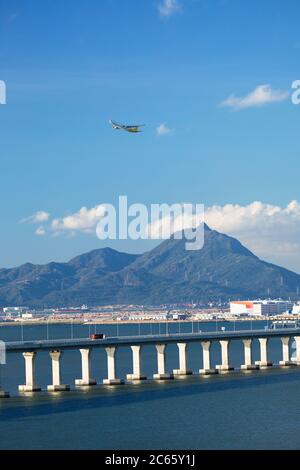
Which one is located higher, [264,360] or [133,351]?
[133,351]

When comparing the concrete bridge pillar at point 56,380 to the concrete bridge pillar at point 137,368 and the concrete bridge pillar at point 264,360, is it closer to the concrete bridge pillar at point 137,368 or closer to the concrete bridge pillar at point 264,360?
the concrete bridge pillar at point 137,368

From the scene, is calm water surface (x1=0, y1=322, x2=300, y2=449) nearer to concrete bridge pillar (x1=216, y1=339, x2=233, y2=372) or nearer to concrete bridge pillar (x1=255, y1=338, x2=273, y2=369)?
concrete bridge pillar (x1=216, y1=339, x2=233, y2=372)

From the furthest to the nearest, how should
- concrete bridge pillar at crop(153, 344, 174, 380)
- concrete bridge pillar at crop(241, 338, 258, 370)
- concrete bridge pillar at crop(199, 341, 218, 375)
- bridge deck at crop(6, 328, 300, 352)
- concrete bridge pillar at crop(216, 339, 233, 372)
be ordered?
concrete bridge pillar at crop(241, 338, 258, 370) < concrete bridge pillar at crop(216, 339, 233, 372) < concrete bridge pillar at crop(199, 341, 218, 375) < concrete bridge pillar at crop(153, 344, 174, 380) < bridge deck at crop(6, 328, 300, 352)

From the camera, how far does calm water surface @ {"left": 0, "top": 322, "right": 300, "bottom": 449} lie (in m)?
68.8

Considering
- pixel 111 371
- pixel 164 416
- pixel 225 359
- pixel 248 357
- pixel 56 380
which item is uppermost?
pixel 248 357

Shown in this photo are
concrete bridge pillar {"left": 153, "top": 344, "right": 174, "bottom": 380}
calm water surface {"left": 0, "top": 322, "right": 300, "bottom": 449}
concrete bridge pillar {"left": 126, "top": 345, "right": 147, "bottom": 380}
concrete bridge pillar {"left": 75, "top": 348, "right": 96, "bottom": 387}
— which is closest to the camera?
calm water surface {"left": 0, "top": 322, "right": 300, "bottom": 449}

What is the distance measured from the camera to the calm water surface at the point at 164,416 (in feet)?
226

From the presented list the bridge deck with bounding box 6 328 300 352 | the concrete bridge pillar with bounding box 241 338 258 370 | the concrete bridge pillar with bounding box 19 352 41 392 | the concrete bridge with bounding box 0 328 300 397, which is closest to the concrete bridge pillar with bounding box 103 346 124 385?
the concrete bridge with bounding box 0 328 300 397

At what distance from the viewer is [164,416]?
7969 centimetres

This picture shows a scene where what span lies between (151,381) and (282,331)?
1242 inches

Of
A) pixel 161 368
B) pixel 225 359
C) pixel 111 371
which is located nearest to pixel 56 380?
pixel 111 371

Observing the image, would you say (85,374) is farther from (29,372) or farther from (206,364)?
(206,364)
